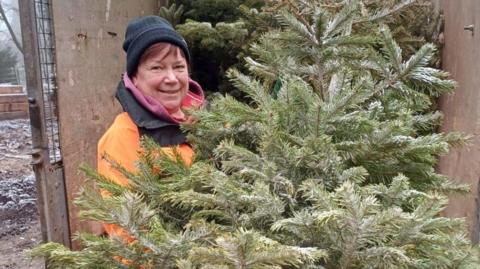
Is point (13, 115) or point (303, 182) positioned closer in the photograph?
point (303, 182)

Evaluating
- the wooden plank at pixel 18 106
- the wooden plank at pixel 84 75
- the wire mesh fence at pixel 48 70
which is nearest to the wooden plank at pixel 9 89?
the wooden plank at pixel 18 106

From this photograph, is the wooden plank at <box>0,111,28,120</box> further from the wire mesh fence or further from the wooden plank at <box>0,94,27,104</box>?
the wire mesh fence

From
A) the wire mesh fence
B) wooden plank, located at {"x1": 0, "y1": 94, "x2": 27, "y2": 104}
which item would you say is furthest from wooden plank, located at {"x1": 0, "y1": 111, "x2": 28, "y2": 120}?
the wire mesh fence

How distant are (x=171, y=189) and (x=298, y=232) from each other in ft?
1.30

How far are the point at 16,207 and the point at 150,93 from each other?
452 centimetres

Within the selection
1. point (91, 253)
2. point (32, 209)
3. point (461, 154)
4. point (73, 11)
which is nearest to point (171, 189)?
point (91, 253)

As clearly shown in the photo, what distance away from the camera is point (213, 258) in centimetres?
79

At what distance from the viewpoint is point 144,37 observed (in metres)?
1.75

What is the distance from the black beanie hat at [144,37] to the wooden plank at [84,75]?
1.00 metres

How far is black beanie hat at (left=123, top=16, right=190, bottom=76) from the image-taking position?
1741 millimetres

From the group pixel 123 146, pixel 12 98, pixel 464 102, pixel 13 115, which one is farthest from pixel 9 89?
pixel 123 146

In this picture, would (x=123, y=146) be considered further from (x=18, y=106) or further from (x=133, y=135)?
(x=18, y=106)

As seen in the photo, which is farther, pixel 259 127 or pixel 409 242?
pixel 259 127

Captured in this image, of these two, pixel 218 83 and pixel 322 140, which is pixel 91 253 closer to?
pixel 322 140
